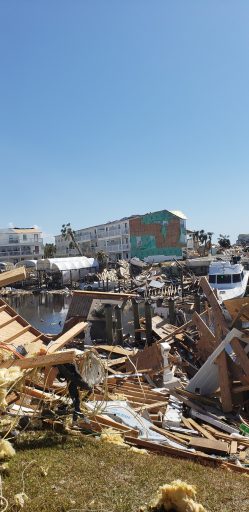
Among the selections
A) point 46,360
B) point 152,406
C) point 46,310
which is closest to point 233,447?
point 152,406

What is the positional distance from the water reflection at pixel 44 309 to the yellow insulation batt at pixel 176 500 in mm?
33017

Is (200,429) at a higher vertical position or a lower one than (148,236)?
lower

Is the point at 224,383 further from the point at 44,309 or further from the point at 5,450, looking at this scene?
the point at 44,309

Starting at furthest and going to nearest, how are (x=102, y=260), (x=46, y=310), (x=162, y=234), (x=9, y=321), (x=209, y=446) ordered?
1. (x=162, y=234)
2. (x=102, y=260)
3. (x=46, y=310)
4. (x=9, y=321)
5. (x=209, y=446)

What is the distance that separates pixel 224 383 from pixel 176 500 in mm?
6320

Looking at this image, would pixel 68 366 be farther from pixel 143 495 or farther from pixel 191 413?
pixel 191 413

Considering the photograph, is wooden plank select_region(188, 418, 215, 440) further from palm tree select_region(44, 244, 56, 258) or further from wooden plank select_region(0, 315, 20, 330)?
palm tree select_region(44, 244, 56, 258)

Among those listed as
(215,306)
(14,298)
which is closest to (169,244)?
(14,298)

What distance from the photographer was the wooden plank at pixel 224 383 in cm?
1043

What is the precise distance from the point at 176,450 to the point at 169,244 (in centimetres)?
8116

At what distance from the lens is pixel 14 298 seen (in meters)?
68.8

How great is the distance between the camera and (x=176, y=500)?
457 centimetres

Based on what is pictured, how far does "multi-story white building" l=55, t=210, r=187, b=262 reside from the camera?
284ft

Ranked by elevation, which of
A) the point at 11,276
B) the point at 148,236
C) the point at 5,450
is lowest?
the point at 5,450
